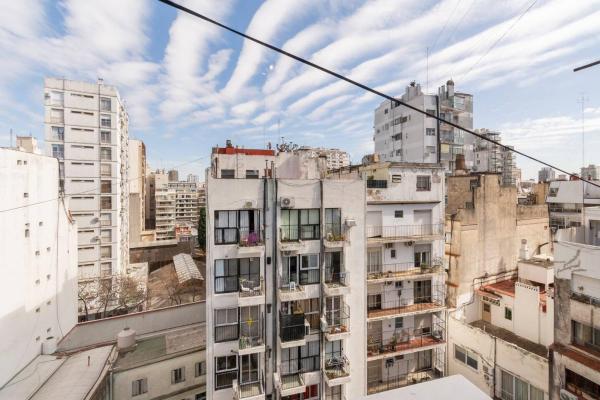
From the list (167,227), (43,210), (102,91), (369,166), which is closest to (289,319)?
(369,166)

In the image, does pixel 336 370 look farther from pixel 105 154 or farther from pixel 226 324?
pixel 105 154

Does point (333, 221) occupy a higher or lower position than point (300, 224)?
higher

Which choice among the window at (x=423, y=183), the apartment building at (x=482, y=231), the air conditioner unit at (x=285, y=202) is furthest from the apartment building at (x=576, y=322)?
the air conditioner unit at (x=285, y=202)

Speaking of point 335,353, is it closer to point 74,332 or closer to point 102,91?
point 74,332

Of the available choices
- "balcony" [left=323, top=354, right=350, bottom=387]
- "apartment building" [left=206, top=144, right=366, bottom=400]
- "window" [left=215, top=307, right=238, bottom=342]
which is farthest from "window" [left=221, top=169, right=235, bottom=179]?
"balcony" [left=323, top=354, right=350, bottom=387]

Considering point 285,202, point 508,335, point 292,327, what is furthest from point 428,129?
point 292,327

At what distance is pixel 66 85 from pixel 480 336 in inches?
2008

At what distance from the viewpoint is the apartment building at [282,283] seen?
14547 millimetres

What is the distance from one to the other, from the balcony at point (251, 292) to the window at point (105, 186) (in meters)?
33.9

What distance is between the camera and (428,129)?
120 feet

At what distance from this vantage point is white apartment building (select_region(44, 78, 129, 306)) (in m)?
37.0

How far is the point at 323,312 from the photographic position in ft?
51.8

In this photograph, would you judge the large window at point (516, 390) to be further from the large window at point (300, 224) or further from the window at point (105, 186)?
the window at point (105, 186)

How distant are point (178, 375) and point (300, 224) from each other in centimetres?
1159
